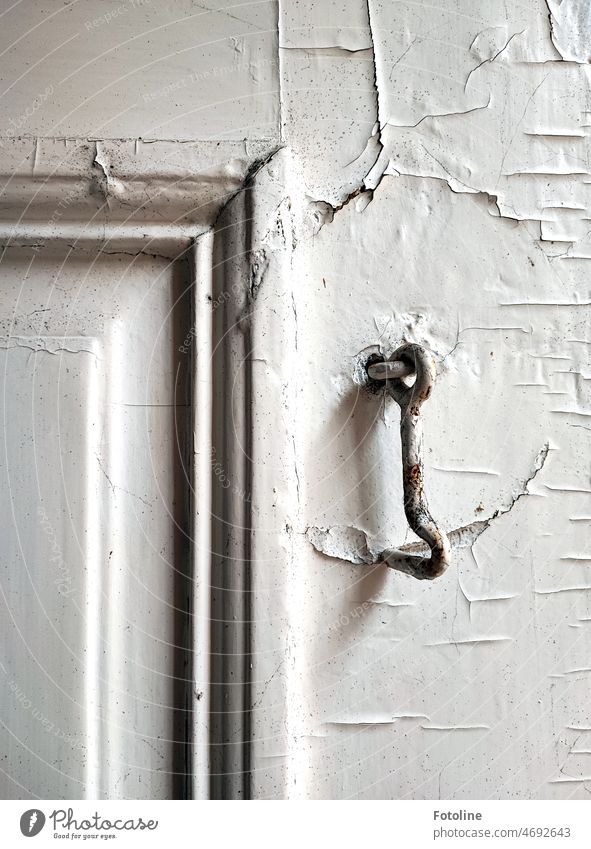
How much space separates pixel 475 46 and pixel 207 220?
228 millimetres

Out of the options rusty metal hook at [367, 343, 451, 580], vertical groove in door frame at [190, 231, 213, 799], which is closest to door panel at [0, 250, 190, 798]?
vertical groove in door frame at [190, 231, 213, 799]

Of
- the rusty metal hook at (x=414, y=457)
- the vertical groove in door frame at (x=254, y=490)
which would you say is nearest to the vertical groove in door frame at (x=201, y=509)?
the vertical groove in door frame at (x=254, y=490)

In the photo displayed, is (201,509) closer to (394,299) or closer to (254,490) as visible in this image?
(254,490)

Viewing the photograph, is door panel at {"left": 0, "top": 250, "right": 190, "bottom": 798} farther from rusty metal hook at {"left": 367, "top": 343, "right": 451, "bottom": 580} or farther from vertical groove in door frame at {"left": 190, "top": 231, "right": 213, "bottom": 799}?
rusty metal hook at {"left": 367, "top": 343, "right": 451, "bottom": 580}

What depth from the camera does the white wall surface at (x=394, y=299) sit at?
0.44 meters

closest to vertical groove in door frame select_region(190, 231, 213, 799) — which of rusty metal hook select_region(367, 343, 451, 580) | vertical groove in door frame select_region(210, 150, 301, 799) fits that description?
vertical groove in door frame select_region(210, 150, 301, 799)

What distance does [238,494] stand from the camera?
438 mm

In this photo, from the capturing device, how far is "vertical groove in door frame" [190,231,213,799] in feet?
1.43

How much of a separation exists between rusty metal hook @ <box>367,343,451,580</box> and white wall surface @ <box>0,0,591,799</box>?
0.03 meters

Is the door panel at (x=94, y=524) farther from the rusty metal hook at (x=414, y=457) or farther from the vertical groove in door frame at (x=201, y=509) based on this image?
the rusty metal hook at (x=414, y=457)

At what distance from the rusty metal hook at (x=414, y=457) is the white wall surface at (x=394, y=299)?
1.1 inches
